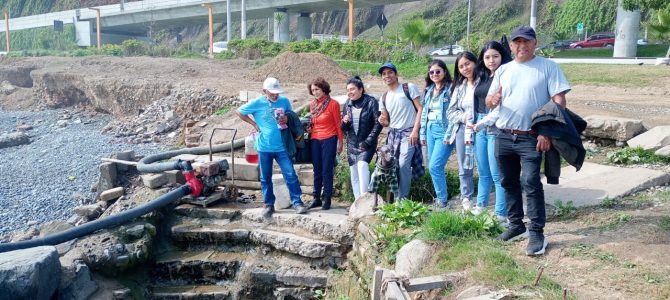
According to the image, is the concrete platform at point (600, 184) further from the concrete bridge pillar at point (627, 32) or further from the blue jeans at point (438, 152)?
the concrete bridge pillar at point (627, 32)

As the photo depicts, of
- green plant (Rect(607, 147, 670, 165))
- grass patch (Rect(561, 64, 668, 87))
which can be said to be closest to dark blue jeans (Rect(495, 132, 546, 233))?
green plant (Rect(607, 147, 670, 165))

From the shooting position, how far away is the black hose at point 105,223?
19.4ft

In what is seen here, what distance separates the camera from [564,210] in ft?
17.7

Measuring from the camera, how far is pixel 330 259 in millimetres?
5969

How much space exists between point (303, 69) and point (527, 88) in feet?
44.2

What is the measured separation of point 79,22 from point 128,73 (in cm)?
3191

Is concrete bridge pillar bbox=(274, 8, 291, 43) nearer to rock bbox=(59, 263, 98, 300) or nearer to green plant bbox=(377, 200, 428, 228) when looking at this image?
rock bbox=(59, 263, 98, 300)

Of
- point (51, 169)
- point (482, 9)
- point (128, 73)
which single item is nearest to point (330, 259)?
point (51, 169)

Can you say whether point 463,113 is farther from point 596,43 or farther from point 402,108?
point 596,43

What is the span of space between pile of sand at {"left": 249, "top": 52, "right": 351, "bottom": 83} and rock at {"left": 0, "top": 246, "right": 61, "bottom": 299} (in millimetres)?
11574

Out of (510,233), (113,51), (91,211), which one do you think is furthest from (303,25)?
(510,233)

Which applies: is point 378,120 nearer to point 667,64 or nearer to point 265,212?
point 265,212

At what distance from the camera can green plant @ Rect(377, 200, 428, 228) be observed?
5.23m

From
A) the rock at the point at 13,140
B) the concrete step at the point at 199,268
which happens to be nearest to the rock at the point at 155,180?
the concrete step at the point at 199,268
